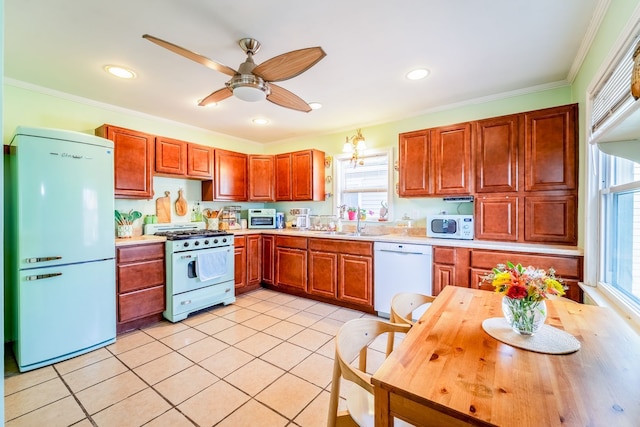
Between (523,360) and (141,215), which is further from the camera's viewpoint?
(141,215)

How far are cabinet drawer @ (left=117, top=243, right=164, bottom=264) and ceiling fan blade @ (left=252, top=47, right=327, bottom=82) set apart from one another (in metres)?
2.21

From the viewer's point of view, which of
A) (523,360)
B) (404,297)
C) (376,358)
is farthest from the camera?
(376,358)

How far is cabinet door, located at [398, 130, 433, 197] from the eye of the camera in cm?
323

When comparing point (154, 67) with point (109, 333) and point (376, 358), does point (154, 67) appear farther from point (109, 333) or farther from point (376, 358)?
point (376, 358)

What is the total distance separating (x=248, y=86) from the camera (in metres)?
2.04

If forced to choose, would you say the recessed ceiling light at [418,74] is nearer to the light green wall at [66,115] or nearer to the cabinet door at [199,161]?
the cabinet door at [199,161]

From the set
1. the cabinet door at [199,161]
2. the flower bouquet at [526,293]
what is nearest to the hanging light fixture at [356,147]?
the cabinet door at [199,161]

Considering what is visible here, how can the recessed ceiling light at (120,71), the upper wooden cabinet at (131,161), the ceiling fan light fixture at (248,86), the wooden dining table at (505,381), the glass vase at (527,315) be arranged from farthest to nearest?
the upper wooden cabinet at (131,161)
the recessed ceiling light at (120,71)
the ceiling fan light fixture at (248,86)
the glass vase at (527,315)
the wooden dining table at (505,381)

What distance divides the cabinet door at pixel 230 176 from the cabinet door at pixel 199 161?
0.10 metres

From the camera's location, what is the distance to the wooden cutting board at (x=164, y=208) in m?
3.79

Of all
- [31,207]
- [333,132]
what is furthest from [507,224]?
[31,207]

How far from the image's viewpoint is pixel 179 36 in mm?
2061

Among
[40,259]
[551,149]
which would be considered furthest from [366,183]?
[40,259]

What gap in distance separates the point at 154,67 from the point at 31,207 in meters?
1.50
